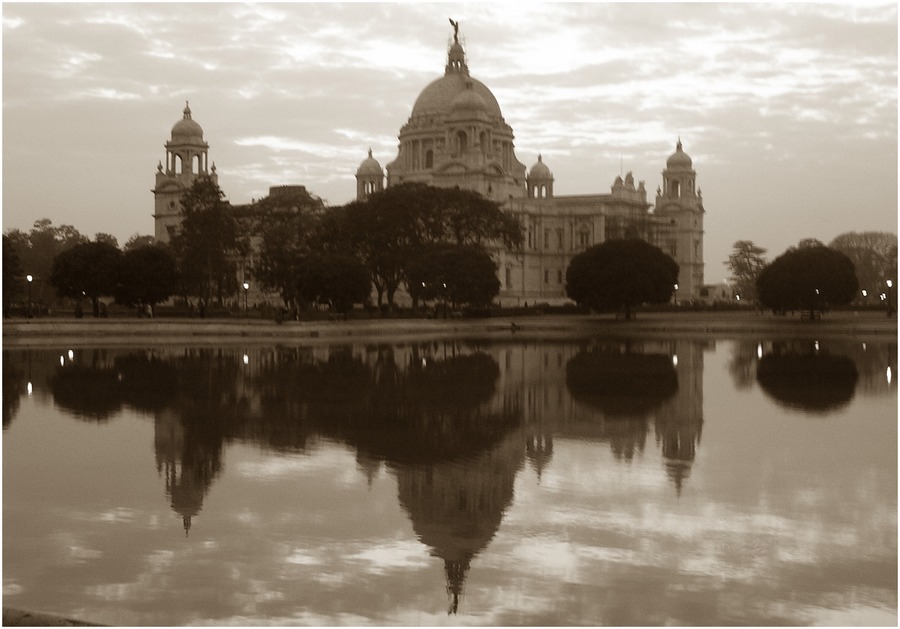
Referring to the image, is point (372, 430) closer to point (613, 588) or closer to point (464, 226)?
point (613, 588)

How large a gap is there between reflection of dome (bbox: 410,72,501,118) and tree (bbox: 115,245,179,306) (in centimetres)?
5309

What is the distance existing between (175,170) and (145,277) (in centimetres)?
4911

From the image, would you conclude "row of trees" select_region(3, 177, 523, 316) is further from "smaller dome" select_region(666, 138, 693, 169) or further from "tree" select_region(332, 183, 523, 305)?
"smaller dome" select_region(666, 138, 693, 169)

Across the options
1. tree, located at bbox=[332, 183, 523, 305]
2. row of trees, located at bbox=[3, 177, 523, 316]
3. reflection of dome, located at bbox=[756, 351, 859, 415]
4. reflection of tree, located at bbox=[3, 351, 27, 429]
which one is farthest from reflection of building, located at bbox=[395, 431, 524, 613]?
tree, located at bbox=[332, 183, 523, 305]

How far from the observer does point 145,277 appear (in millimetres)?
68062

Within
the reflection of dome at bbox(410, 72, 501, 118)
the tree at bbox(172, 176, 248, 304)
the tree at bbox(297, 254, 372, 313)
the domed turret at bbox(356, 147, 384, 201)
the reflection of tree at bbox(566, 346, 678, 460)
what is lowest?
the reflection of tree at bbox(566, 346, 678, 460)

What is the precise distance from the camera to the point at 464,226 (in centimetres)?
7938

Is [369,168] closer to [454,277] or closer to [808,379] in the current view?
[454,277]

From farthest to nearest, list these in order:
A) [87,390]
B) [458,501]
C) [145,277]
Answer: [145,277] → [87,390] → [458,501]

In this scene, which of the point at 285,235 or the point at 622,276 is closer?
the point at 622,276

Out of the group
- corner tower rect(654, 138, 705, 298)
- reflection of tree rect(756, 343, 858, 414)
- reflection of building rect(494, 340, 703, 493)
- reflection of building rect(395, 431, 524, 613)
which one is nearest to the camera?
reflection of building rect(395, 431, 524, 613)

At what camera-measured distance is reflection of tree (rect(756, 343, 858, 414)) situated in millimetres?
27547

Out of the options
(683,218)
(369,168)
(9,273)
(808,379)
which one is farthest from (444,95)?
(808,379)

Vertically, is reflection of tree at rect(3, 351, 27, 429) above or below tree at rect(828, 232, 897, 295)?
below
